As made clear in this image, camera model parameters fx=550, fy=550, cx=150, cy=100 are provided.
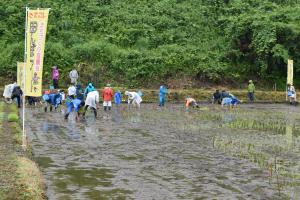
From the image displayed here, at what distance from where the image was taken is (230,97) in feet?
106

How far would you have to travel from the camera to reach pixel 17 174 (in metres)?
10.6

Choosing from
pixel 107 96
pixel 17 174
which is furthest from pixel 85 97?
pixel 17 174

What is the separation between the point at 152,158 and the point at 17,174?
14.2ft

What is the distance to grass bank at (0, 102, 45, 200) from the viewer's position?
918cm

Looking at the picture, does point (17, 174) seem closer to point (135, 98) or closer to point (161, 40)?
point (135, 98)

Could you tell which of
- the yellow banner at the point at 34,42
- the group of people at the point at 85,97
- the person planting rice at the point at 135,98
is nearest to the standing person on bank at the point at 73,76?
the group of people at the point at 85,97

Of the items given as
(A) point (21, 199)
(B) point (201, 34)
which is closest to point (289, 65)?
(B) point (201, 34)

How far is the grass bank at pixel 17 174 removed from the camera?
918 centimetres

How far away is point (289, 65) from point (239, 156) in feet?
77.4

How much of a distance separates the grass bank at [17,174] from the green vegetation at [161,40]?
78.1 feet

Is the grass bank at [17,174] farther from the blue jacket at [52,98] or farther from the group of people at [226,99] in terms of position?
the group of people at [226,99]

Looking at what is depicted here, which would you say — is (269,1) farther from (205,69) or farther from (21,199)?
(21,199)

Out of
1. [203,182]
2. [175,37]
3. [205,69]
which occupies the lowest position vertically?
[203,182]

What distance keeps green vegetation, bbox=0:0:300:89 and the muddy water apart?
15.0 m
